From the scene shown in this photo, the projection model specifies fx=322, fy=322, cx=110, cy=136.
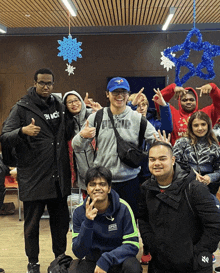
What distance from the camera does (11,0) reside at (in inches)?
225

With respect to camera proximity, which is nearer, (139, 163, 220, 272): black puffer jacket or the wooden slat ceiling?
(139, 163, 220, 272): black puffer jacket

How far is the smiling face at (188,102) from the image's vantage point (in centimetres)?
306

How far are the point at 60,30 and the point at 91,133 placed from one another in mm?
6028

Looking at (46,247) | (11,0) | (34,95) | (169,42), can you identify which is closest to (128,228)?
(34,95)

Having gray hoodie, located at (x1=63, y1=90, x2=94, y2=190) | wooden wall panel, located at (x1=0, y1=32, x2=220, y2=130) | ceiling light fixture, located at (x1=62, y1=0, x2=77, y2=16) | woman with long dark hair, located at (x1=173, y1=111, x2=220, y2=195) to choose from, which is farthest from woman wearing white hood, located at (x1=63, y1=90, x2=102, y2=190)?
wooden wall panel, located at (x1=0, y1=32, x2=220, y2=130)

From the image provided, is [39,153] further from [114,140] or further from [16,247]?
[16,247]

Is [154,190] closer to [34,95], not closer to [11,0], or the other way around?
[34,95]

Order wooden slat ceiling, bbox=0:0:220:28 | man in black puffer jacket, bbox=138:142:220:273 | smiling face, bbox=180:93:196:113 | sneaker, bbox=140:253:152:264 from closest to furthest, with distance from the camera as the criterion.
→ 1. man in black puffer jacket, bbox=138:142:220:273
2. sneaker, bbox=140:253:152:264
3. smiling face, bbox=180:93:196:113
4. wooden slat ceiling, bbox=0:0:220:28

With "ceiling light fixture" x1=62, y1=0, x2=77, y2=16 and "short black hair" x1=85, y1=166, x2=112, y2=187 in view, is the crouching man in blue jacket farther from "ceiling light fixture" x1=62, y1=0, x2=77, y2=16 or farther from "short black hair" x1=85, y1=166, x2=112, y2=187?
"ceiling light fixture" x1=62, y1=0, x2=77, y2=16

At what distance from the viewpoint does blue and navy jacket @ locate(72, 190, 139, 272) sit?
206cm

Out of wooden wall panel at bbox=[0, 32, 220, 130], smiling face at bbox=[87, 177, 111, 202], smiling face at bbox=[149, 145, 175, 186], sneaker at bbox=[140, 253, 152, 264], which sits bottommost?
sneaker at bbox=[140, 253, 152, 264]

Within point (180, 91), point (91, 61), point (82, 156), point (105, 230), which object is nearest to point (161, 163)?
point (105, 230)

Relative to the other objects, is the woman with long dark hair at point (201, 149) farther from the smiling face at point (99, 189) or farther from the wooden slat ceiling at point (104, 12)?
the wooden slat ceiling at point (104, 12)

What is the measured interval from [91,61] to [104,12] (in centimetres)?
140
